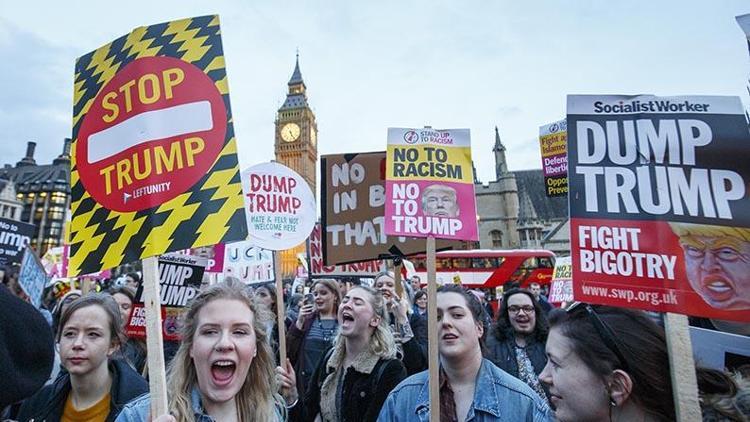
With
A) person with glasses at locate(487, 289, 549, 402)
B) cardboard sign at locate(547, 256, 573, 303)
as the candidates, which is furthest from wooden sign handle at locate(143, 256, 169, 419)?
cardboard sign at locate(547, 256, 573, 303)

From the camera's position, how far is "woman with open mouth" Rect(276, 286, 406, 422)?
3.35 meters

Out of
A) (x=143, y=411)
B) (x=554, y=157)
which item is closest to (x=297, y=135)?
(x=554, y=157)

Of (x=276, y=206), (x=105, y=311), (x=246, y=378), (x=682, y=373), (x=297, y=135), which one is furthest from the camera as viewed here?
(x=297, y=135)

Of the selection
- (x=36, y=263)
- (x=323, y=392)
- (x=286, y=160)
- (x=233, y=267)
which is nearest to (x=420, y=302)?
(x=233, y=267)

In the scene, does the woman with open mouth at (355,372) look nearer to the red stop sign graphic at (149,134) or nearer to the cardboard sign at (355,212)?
the cardboard sign at (355,212)

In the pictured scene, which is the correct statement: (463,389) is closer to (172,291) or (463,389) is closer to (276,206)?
(276,206)

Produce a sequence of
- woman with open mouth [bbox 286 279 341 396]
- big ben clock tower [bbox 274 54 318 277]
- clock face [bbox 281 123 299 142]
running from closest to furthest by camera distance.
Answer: woman with open mouth [bbox 286 279 341 396]
big ben clock tower [bbox 274 54 318 277]
clock face [bbox 281 123 299 142]

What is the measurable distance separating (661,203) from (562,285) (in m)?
9.46

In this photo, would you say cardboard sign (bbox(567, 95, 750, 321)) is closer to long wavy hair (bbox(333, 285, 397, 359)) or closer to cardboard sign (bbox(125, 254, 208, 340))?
long wavy hair (bbox(333, 285, 397, 359))

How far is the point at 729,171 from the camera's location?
1.91 m

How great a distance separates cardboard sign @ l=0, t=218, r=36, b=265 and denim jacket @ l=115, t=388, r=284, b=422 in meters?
6.35

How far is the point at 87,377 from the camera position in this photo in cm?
271

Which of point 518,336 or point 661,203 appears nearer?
point 661,203

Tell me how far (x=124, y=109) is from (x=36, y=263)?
5108 millimetres
